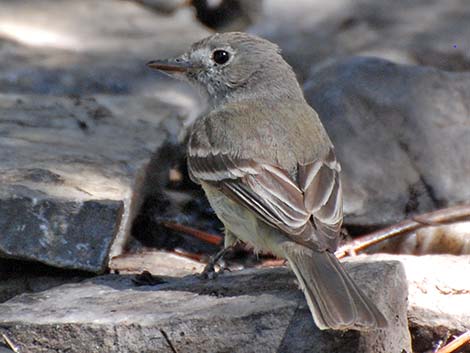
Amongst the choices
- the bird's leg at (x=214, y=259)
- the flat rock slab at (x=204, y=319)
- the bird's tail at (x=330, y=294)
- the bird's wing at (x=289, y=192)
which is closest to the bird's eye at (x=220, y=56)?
the bird's wing at (x=289, y=192)

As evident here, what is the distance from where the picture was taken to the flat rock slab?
488cm

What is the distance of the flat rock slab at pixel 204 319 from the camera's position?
488 cm

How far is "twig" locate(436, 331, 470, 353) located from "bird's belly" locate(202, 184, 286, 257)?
1.01 meters

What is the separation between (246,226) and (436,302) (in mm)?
1121

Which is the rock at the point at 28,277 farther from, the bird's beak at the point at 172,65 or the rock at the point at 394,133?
the rock at the point at 394,133

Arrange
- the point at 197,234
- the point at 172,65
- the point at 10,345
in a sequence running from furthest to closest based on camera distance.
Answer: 1. the point at 197,234
2. the point at 172,65
3. the point at 10,345

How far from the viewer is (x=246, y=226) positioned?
579 centimetres

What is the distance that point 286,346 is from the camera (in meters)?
4.87

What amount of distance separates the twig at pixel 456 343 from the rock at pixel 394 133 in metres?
Result: 1.81

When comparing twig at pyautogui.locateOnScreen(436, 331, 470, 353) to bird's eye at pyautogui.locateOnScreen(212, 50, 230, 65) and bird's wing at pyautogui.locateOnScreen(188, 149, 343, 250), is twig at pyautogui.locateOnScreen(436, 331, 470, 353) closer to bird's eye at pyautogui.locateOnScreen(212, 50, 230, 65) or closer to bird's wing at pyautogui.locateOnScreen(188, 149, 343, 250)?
bird's wing at pyautogui.locateOnScreen(188, 149, 343, 250)

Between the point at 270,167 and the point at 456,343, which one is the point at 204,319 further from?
the point at 456,343

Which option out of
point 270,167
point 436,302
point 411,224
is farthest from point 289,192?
point 411,224

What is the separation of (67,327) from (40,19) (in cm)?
539

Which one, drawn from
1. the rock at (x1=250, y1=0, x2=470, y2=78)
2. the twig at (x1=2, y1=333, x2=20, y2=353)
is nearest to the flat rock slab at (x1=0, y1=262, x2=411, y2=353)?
the twig at (x1=2, y1=333, x2=20, y2=353)
